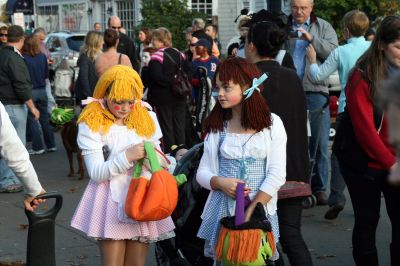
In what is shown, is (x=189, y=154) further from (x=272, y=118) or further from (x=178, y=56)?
(x=178, y=56)

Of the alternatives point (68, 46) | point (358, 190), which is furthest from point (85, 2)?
point (358, 190)

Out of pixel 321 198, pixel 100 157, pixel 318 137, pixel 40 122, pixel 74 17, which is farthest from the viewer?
pixel 74 17

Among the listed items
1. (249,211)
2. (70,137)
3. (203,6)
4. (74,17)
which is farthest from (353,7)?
(74,17)

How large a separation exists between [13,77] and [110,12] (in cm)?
3043

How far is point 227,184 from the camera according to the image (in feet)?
15.5

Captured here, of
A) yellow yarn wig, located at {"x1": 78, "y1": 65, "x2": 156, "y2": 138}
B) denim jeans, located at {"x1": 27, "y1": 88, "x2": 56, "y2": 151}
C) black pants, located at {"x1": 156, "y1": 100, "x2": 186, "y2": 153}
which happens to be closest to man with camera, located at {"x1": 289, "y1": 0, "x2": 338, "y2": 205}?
black pants, located at {"x1": 156, "y1": 100, "x2": 186, "y2": 153}

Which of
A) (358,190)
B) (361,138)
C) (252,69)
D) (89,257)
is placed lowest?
(89,257)

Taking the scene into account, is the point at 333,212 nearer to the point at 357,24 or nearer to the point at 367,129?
the point at 357,24

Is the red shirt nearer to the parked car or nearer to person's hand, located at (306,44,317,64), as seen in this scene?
person's hand, located at (306,44,317,64)

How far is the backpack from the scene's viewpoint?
11398 millimetres

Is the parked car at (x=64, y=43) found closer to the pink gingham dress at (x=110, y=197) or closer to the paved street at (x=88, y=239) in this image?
the paved street at (x=88, y=239)

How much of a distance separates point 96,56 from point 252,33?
688 cm

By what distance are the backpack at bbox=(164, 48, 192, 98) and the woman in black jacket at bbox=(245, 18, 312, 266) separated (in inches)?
238

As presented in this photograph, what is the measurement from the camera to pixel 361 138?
521 centimetres
